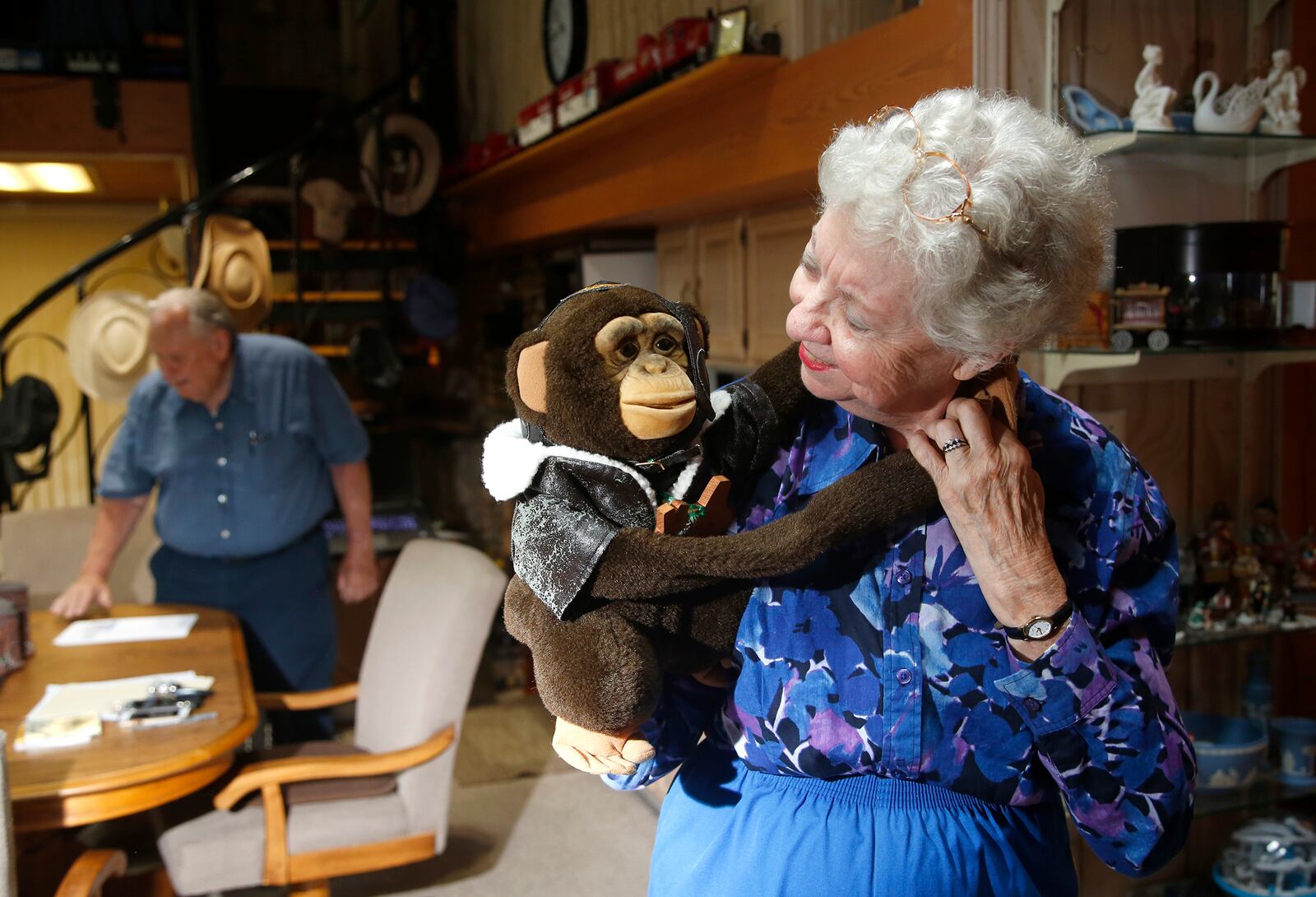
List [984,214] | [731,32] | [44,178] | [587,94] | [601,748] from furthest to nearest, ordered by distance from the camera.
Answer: [44,178] → [587,94] → [731,32] → [601,748] → [984,214]

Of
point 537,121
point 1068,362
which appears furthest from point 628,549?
point 537,121

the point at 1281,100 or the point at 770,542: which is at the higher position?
the point at 1281,100

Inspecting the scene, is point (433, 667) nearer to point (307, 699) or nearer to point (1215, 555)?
point (307, 699)

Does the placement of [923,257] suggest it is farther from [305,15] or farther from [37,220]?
[305,15]

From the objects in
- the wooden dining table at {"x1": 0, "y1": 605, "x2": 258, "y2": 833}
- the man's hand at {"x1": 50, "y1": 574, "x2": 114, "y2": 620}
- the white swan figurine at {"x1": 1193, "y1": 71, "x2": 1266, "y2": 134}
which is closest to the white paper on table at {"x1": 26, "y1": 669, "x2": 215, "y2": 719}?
the wooden dining table at {"x1": 0, "y1": 605, "x2": 258, "y2": 833}

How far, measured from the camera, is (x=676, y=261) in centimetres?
339

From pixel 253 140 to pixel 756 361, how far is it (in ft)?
12.6

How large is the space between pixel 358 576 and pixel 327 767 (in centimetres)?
87

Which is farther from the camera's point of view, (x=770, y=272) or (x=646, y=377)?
(x=770, y=272)

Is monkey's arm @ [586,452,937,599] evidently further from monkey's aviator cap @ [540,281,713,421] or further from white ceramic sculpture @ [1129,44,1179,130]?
white ceramic sculpture @ [1129,44,1179,130]

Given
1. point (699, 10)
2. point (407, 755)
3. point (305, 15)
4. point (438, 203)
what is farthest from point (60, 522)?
point (305, 15)

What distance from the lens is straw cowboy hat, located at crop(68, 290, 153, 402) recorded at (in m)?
3.55

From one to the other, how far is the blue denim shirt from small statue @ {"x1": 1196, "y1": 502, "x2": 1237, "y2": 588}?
207 centimetres

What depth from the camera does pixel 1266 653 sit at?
212 centimetres
